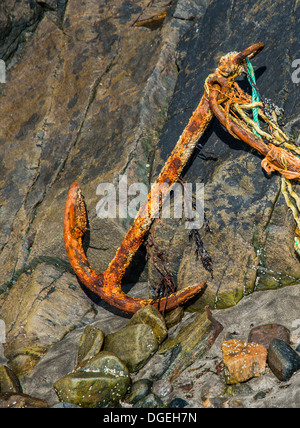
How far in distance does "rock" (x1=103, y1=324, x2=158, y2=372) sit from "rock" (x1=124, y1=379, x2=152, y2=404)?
20 cm

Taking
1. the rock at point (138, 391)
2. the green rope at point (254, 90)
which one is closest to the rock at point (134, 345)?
the rock at point (138, 391)

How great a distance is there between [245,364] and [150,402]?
713mm

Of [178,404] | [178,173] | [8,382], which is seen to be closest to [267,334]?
[178,404]

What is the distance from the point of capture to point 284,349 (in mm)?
2920

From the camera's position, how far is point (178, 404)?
2.95m

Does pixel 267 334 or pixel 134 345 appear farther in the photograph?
pixel 134 345

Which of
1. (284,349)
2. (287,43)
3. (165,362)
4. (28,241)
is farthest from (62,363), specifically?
(287,43)

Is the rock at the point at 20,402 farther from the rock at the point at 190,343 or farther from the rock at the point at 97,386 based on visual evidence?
the rock at the point at 190,343

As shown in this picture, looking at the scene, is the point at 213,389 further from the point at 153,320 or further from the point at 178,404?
the point at 153,320

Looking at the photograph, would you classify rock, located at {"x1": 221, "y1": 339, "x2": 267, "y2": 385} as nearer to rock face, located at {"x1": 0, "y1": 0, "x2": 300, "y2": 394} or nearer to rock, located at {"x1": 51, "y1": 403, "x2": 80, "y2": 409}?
rock face, located at {"x1": 0, "y1": 0, "x2": 300, "y2": 394}

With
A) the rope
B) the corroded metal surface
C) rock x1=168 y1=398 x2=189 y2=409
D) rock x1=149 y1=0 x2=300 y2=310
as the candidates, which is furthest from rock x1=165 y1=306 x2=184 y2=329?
the rope

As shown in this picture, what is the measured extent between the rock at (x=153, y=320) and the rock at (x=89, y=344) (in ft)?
1.03

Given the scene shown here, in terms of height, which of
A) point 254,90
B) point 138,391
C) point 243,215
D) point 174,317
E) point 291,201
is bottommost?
point 174,317

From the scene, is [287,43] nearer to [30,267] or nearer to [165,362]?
[165,362]
